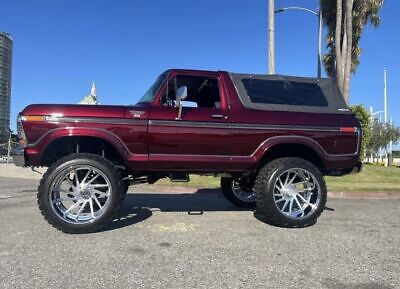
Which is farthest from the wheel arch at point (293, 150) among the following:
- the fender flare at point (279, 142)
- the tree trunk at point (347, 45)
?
the tree trunk at point (347, 45)

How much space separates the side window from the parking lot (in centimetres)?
168

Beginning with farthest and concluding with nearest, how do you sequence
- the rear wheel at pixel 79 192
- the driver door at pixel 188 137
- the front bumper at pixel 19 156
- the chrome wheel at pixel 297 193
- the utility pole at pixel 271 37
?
1. the utility pole at pixel 271 37
2. the chrome wheel at pixel 297 193
3. the driver door at pixel 188 137
4. the front bumper at pixel 19 156
5. the rear wheel at pixel 79 192

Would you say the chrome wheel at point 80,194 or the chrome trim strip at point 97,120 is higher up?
the chrome trim strip at point 97,120

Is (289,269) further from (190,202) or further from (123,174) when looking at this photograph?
(190,202)

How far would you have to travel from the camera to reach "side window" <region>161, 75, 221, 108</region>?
630cm

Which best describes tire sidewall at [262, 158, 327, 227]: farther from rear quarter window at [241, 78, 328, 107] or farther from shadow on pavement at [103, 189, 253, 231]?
shadow on pavement at [103, 189, 253, 231]

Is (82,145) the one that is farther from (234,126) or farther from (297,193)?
(297,193)

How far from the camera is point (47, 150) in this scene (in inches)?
228

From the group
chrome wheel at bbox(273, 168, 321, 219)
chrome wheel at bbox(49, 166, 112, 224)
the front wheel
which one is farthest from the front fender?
chrome wheel at bbox(273, 168, 321, 219)

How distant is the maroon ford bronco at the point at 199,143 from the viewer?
553cm

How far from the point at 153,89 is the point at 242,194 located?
268cm

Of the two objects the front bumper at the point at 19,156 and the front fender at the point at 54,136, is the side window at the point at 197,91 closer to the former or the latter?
the front fender at the point at 54,136

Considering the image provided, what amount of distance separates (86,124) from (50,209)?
111 cm

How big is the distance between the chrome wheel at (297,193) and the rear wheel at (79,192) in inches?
85.1
